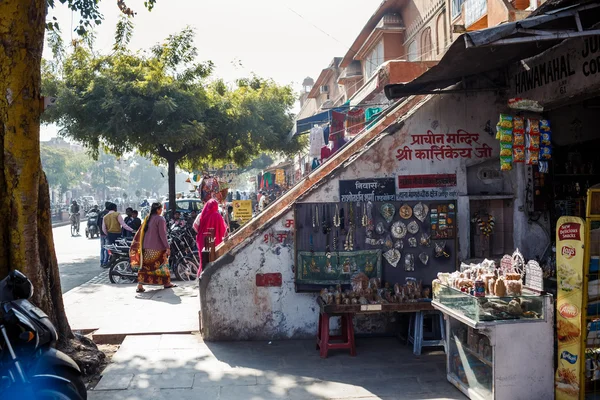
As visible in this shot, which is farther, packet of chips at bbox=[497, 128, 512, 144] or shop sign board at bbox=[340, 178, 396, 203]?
shop sign board at bbox=[340, 178, 396, 203]

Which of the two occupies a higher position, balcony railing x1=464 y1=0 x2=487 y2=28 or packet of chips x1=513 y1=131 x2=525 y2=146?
balcony railing x1=464 y1=0 x2=487 y2=28

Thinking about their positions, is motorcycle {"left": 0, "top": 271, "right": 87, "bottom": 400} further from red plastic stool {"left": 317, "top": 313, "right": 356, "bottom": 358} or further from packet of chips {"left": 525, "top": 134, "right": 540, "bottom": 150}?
packet of chips {"left": 525, "top": 134, "right": 540, "bottom": 150}

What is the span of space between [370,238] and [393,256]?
0.38 meters

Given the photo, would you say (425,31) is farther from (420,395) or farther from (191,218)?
(420,395)

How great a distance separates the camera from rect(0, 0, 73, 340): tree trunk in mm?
5742

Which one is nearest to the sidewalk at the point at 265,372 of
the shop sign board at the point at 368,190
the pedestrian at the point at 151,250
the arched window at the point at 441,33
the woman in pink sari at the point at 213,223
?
the shop sign board at the point at 368,190

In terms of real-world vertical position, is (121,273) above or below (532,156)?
below

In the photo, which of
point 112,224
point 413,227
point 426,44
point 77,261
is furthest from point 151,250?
point 426,44

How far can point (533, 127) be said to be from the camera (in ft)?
21.6

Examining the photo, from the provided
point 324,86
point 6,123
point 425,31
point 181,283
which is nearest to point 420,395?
point 6,123

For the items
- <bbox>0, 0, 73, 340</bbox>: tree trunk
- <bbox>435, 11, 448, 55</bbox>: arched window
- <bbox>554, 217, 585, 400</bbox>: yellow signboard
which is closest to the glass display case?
<bbox>554, 217, 585, 400</bbox>: yellow signboard

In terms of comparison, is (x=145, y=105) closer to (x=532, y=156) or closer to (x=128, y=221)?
(x=128, y=221)

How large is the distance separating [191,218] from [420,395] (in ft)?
36.7

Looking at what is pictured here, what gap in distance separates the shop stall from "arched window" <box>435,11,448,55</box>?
15972 mm
